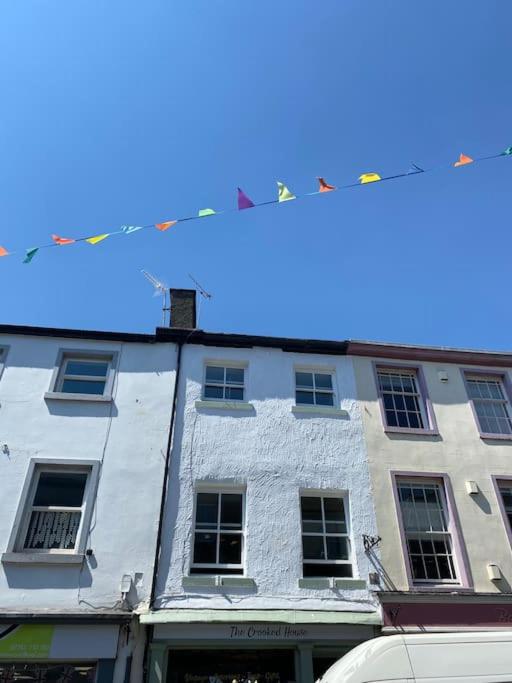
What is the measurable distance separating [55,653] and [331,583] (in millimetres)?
4918

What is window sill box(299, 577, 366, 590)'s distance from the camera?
9281 millimetres

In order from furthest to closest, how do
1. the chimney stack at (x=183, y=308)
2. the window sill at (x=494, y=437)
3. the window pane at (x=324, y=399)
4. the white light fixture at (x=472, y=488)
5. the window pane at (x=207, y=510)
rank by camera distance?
the chimney stack at (x=183, y=308), the window pane at (x=324, y=399), the window sill at (x=494, y=437), the white light fixture at (x=472, y=488), the window pane at (x=207, y=510)

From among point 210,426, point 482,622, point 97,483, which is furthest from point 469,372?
point 97,483

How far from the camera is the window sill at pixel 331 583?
9.28 meters

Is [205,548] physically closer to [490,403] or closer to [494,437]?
[494,437]

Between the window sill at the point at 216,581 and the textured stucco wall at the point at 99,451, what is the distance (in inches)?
29.4

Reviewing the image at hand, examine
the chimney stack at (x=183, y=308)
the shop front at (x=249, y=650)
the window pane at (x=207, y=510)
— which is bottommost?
the shop front at (x=249, y=650)

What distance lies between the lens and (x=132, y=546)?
9.28 metres

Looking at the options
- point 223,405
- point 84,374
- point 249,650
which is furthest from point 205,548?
point 84,374

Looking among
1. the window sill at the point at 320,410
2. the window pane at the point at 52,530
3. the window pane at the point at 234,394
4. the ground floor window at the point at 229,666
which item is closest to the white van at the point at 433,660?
the ground floor window at the point at 229,666

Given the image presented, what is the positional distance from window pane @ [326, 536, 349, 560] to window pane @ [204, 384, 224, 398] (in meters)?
3.95

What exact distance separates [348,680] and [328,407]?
6.61m

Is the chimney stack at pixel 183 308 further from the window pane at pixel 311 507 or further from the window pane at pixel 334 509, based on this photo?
the window pane at pixel 334 509

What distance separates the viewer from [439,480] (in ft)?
35.6
